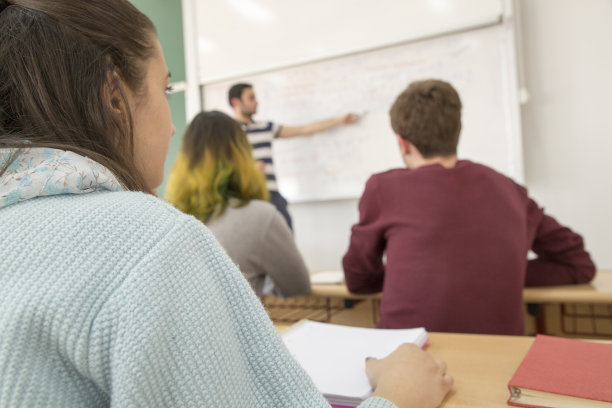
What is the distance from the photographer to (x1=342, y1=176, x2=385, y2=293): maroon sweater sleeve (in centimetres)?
134

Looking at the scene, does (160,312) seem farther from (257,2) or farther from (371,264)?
(257,2)

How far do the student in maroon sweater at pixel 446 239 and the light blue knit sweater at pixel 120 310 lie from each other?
0.81 metres

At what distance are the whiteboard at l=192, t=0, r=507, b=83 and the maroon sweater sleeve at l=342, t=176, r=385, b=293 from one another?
64.5 inches

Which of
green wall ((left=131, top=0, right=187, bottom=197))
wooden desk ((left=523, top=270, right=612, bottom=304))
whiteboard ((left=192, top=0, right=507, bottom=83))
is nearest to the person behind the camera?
wooden desk ((left=523, top=270, right=612, bottom=304))

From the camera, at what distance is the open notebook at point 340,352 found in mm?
674

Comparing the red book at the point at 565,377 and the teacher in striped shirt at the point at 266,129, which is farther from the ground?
the teacher in striped shirt at the point at 266,129

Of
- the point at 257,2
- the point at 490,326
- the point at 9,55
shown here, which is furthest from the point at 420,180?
the point at 257,2

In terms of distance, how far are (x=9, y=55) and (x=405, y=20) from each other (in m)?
2.50

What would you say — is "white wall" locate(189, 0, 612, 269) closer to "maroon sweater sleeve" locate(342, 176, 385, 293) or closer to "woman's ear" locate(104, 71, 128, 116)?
"maroon sweater sleeve" locate(342, 176, 385, 293)

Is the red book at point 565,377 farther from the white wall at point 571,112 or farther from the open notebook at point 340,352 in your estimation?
the white wall at point 571,112

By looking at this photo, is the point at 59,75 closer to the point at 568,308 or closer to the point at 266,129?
the point at 568,308

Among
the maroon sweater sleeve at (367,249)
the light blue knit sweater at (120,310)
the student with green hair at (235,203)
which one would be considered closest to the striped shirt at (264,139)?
the student with green hair at (235,203)

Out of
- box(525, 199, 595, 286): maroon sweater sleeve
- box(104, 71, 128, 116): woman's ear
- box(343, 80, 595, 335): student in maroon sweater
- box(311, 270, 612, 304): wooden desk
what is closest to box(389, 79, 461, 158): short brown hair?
box(343, 80, 595, 335): student in maroon sweater

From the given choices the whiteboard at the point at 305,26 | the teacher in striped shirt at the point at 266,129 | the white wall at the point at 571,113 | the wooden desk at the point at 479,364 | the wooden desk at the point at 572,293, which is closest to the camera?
the wooden desk at the point at 479,364
